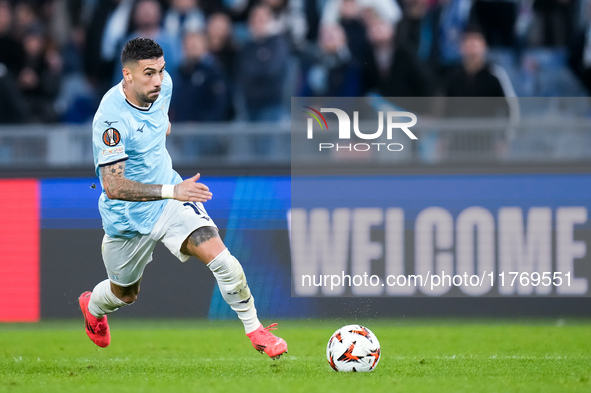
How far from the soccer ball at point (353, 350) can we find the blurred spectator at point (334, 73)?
5.30 metres

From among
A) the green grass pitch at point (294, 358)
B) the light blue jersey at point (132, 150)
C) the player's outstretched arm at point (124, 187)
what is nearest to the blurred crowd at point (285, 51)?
the green grass pitch at point (294, 358)

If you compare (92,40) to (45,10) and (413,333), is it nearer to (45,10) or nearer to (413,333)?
(45,10)

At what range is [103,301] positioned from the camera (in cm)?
773

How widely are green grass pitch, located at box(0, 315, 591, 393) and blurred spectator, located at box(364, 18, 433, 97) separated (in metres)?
2.96

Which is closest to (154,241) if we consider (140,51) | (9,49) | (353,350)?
(140,51)

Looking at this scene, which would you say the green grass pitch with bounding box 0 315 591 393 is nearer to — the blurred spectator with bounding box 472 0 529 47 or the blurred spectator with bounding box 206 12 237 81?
the blurred spectator with bounding box 206 12 237 81

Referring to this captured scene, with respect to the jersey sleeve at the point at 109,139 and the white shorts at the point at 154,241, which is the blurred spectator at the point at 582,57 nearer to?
the white shorts at the point at 154,241

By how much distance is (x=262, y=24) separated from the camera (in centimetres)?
1219

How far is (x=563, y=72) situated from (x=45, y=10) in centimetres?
746

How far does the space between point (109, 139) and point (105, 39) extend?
21.9ft

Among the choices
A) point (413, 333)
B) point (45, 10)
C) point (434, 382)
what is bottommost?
point (413, 333)

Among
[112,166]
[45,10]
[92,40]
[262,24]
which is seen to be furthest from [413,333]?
[45,10]

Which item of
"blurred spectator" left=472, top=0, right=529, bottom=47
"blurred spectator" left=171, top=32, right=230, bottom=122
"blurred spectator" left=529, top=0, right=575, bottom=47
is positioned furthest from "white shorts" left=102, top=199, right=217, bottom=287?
"blurred spectator" left=529, top=0, right=575, bottom=47

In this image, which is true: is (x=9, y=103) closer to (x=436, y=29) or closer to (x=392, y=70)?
(x=392, y=70)
